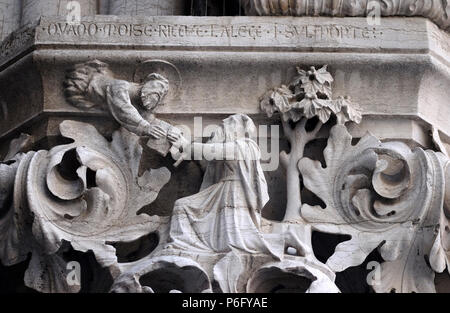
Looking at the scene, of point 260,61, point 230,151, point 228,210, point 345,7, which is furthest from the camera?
point 345,7

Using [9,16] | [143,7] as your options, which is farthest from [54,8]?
[143,7]

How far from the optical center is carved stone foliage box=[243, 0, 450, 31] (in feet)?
38.8

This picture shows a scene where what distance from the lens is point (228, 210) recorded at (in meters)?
11.3

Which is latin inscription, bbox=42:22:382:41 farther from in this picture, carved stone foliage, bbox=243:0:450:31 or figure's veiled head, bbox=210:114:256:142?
figure's veiled head, bbox=210:114:256:142

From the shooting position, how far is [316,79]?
11648mm

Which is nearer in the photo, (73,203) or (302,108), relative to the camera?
(73,203)

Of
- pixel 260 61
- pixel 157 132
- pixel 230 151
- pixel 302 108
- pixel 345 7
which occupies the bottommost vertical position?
pixel 230 151

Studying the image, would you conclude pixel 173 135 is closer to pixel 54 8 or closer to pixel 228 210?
pixel 228 210

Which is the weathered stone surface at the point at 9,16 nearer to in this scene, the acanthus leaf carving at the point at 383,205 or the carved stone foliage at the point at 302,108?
the carved stone foliage at the point at 302,108

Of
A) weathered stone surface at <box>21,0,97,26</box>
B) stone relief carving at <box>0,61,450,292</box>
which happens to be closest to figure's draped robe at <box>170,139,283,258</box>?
stone relief carving at <box>0,61,450,292</box>

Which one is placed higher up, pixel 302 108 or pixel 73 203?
pixel 302 108

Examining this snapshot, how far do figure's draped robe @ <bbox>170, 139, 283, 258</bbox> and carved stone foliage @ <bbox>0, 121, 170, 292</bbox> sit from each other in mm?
168

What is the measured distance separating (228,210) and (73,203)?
666mm

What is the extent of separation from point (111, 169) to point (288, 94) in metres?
0.82
